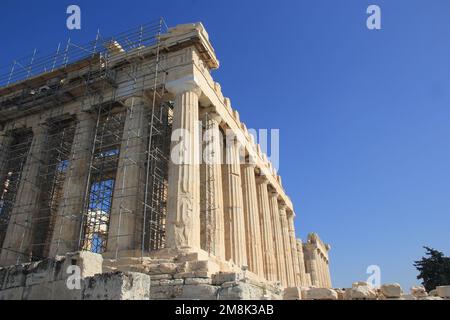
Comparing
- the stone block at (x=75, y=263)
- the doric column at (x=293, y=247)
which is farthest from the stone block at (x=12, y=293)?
the doric column at (x=293, y=247)

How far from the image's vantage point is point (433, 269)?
33.4 metres

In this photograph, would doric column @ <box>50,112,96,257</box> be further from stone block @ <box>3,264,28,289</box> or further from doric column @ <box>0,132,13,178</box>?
stone block @ <box>3,264,28,289</box>

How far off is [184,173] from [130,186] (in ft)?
8.46

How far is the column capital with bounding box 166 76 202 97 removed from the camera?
56.7ft

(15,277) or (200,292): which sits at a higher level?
(15,277)

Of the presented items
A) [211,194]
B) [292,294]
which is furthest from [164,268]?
[211,194]

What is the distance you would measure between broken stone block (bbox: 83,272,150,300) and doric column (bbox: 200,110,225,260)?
32.1 feet

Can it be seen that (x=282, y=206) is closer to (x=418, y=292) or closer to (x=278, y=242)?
(x=278, y=242)

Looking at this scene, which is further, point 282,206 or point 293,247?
point 282,206

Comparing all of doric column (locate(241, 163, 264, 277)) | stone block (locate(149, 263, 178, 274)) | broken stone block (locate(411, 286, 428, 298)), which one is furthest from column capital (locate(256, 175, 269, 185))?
stone block (locate(149, 263, 178, 274))

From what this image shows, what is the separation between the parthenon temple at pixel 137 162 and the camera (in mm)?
15347

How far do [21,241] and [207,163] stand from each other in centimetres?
953

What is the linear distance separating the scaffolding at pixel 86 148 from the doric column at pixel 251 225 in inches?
199

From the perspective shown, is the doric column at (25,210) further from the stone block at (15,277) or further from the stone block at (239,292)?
the stone block at (239,292)
